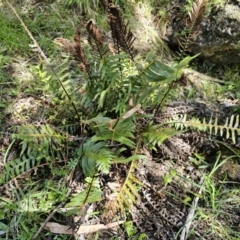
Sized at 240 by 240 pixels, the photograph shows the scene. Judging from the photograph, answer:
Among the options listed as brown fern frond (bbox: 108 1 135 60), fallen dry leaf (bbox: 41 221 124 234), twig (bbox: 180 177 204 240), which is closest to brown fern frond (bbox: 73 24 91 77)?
brown fern frond (bbox: 108 1 135 60)

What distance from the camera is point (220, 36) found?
3.00 metres

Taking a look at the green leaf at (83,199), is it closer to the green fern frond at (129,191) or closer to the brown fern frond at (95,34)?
the green fern frond at (129,191)

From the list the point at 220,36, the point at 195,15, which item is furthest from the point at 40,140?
the point at 220,36

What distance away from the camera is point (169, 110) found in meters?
2.48

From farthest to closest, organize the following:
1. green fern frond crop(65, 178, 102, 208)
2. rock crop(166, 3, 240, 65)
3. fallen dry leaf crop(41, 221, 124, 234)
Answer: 1. rock crop(166, 3, 240, 65)
2. fallen dry leaf crop(41, 221, 124, 234)
3. green fern frond crop(65, 178, 102, 208)

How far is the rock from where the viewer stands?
2941 millimetres

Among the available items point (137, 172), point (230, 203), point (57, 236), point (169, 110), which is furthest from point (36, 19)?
point (230, 203)

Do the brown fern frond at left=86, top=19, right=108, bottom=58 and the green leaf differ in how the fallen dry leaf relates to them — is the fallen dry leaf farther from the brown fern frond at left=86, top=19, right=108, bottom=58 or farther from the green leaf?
the brown fern frond at left=86, top=19, right=108, bottom=58

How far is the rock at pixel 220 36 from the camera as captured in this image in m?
2.94

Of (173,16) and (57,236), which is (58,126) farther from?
(173,16)

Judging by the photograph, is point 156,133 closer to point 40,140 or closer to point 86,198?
point 86,198

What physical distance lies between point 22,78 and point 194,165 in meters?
1.40

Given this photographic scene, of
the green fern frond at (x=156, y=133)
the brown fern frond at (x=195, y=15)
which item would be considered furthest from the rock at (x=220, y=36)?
the green fern frond at (x=156, y=133)

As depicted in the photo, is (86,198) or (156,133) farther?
(156,133)
